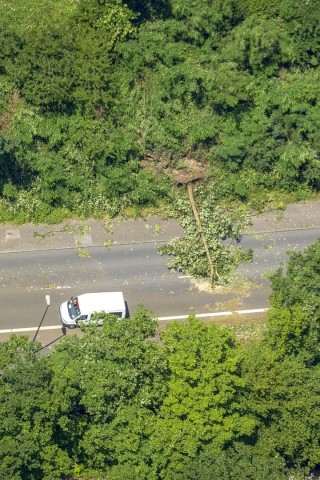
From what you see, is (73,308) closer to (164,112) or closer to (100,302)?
(100,302)

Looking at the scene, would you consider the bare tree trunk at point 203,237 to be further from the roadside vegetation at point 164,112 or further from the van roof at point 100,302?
the van roof at point 100,302

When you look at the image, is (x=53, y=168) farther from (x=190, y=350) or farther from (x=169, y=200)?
(x=190, y=350)

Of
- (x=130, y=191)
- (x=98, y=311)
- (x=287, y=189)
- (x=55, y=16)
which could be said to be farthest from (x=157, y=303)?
(x=55, y=16)

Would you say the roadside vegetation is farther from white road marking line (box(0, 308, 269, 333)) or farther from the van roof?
the van roof

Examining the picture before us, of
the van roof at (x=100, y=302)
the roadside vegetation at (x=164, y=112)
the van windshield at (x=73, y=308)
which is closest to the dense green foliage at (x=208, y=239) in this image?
the roadside vegetation at (x=164, y=112)

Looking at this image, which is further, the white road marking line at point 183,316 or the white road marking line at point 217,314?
the white road marking line at point 217,314

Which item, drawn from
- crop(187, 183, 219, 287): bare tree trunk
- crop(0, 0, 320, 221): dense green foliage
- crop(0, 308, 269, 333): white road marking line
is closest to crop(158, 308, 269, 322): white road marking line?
crop(0, 308, 269, 333): white road marking line
